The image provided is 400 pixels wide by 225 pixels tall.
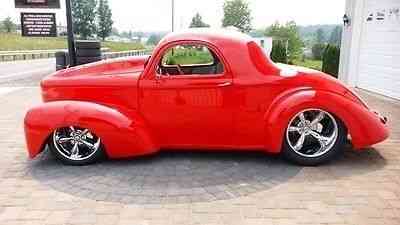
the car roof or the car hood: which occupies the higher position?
the car roof

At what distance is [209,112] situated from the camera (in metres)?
5.11

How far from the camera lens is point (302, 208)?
3885 mm

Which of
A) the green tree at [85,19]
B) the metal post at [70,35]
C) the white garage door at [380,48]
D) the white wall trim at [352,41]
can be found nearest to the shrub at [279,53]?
the white wall trim at [352,41]

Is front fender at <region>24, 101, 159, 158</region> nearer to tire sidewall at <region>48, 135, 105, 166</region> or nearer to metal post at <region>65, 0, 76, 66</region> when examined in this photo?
tire sidewall at <region>48, 135, 105, 166</region>

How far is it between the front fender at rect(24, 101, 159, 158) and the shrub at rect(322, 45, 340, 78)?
32.1 feet

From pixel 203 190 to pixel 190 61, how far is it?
2.16 meters

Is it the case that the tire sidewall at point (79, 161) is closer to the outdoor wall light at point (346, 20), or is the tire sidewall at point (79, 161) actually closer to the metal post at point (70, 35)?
the metal post at point (70, 35)

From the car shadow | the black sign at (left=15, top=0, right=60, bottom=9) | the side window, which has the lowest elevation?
the car shadow

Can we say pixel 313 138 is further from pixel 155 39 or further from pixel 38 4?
pixel 155 39

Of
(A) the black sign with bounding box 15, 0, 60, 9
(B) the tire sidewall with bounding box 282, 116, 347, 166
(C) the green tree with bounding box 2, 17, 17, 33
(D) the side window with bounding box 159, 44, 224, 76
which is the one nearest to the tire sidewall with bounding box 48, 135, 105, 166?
(D) the side window with bounding box 159, 44, 224, 76

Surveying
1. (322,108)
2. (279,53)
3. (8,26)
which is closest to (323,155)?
(322,108)

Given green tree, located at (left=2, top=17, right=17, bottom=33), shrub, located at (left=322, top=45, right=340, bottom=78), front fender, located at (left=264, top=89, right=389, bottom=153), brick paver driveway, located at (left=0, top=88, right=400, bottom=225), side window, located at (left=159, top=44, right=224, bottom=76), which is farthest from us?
green tree, located at (left=2, top=17, right=17, bottom=33)

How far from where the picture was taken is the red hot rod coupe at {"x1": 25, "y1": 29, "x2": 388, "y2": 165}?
5.03m

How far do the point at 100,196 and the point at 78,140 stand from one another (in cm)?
124
